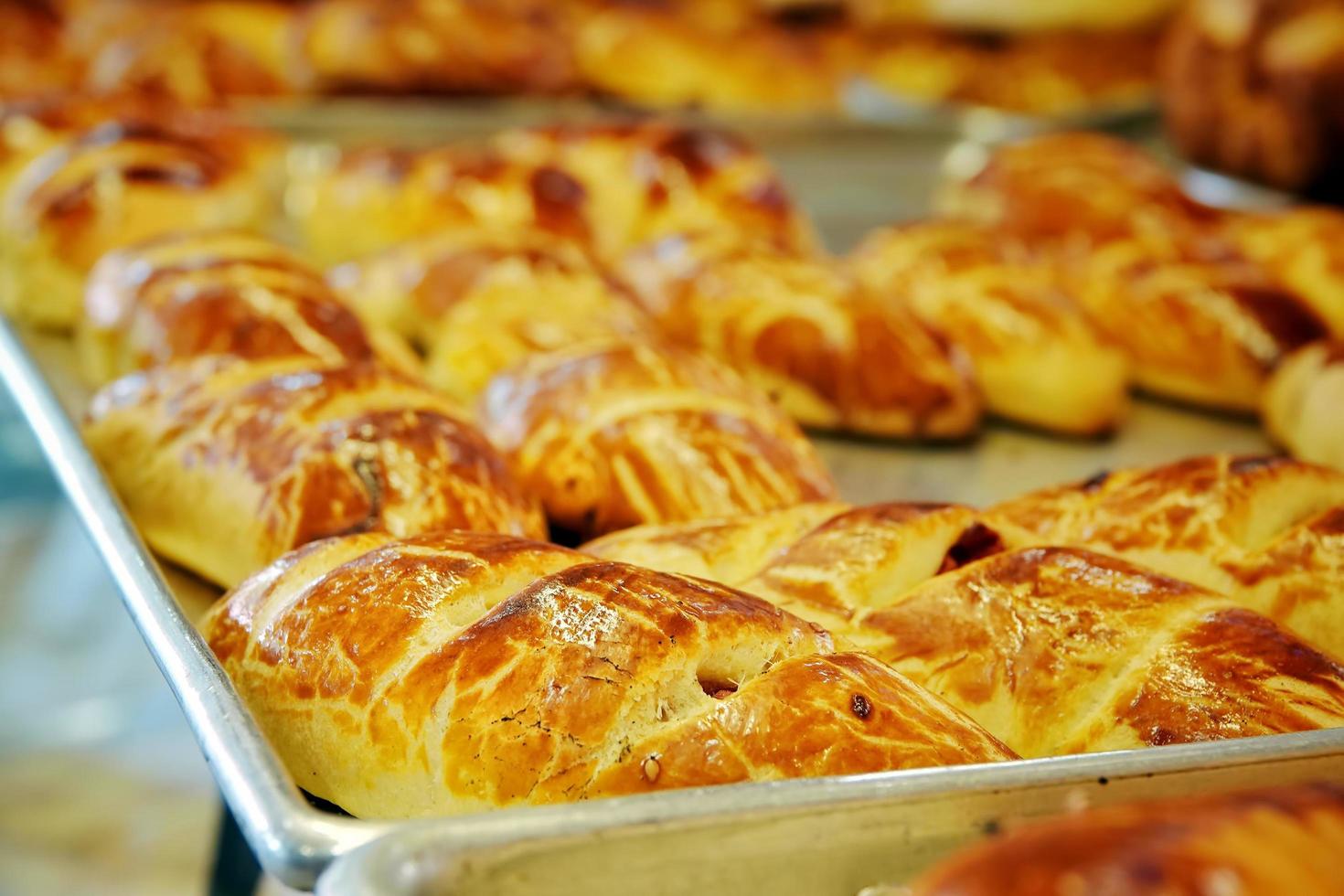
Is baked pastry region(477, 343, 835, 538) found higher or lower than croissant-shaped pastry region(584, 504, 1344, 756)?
lower

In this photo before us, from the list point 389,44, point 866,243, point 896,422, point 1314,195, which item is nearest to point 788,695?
point 896,422

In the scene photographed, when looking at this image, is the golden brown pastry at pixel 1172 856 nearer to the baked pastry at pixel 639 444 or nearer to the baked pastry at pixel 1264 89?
the baked pastry at pixel 639 444

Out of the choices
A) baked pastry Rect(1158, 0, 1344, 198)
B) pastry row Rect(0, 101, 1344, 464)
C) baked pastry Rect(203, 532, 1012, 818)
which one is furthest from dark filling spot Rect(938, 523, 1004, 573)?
baked pastry Rect(1158, 0, 1344, 198)

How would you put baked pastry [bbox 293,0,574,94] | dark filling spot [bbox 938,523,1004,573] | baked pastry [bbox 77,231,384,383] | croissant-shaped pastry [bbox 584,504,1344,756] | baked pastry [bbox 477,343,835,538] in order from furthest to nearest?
1. baked pastry [bbox 293,0,574,94]
2. baked pastry [bbox 77,231,384,383]
3. baked pastry [bbox 477,343,835,538]
4. dark filling spot [bbox 938,523,1004,573]
5. croissant-shaped pastry [bbox 584,504,1344,756]

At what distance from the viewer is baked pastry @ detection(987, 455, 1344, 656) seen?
175cm

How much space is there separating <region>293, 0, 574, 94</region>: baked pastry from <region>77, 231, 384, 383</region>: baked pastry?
183cm

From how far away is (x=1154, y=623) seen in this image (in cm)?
155

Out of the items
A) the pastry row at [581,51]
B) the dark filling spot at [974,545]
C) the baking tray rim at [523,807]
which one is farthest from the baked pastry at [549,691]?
the pastry row at [581,51]

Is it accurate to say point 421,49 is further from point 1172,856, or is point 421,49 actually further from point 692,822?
point 1172,856

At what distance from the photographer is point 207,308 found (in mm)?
2432

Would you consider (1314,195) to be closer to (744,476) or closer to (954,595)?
(744,476)

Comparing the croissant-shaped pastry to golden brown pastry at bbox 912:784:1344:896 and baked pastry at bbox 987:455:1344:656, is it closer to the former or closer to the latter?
baked pastry at bbox 987:455:1344:656

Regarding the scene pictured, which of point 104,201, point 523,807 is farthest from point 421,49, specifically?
point 523,807

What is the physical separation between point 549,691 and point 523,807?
0.29 m
